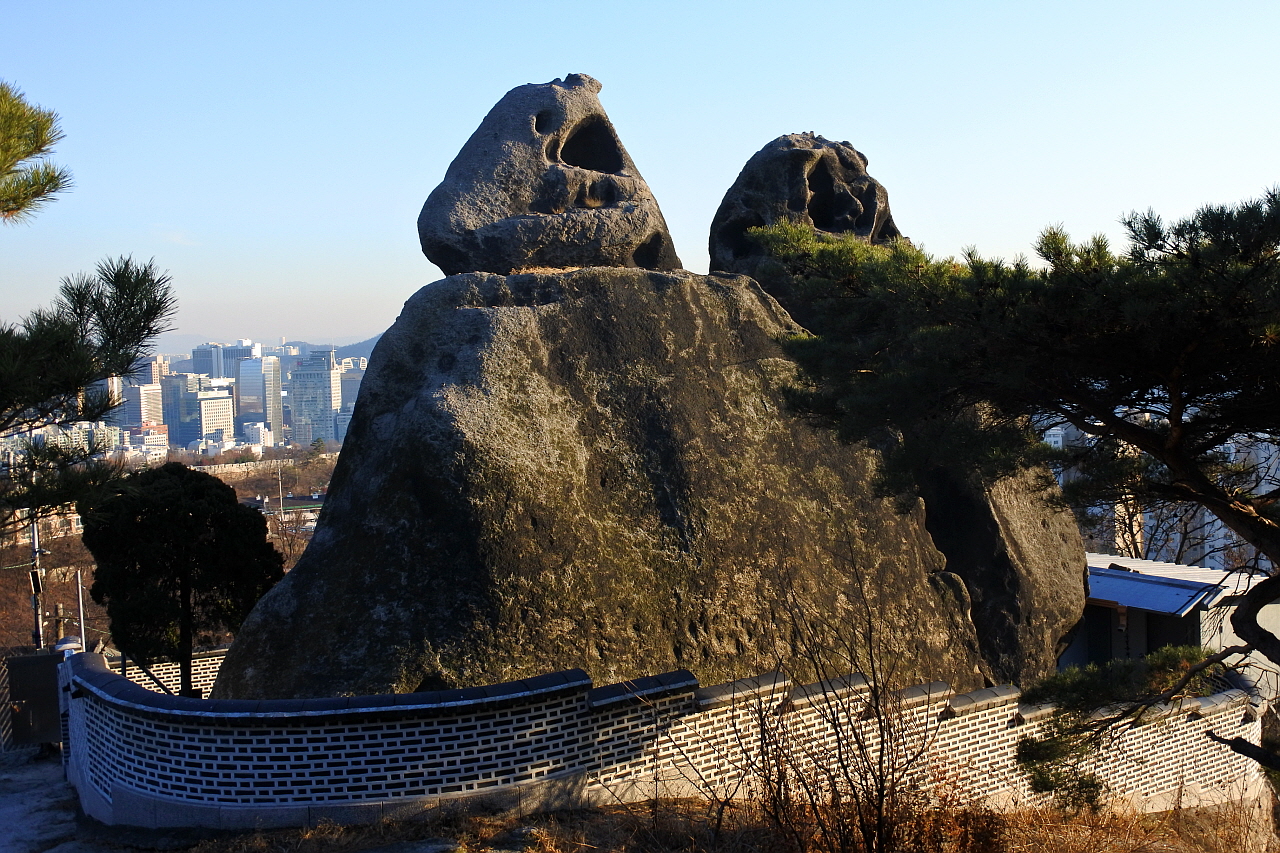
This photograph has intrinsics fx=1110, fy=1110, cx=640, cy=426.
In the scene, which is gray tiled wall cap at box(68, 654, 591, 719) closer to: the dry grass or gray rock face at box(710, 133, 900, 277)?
the dry grass

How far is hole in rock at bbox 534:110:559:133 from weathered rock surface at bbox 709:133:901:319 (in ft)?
10.6

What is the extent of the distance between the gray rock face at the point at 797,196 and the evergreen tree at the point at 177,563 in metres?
6.63

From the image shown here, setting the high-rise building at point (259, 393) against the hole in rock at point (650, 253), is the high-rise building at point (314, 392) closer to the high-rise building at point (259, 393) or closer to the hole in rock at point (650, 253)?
the high-rise building at point (259, 393)

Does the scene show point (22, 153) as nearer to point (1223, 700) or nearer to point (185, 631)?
point (185, 631)

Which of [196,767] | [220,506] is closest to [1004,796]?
[196,767]

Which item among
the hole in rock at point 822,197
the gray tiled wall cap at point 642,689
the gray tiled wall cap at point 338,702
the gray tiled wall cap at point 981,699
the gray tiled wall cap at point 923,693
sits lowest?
the gray tiled wall cap at point 981,699

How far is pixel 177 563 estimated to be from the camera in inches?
377

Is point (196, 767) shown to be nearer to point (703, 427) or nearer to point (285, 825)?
point (285, 825)

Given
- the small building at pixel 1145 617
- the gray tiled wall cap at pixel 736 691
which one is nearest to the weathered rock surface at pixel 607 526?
the gray tiled wall cap at pixel 736 691

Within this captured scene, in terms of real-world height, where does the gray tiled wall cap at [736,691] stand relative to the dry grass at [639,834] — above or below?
above

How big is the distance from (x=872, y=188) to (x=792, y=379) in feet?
13.7

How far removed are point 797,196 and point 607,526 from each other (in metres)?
5.86

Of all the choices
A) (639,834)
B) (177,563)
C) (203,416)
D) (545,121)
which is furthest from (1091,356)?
(203,416)

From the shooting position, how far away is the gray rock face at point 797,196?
13492 millimetres
